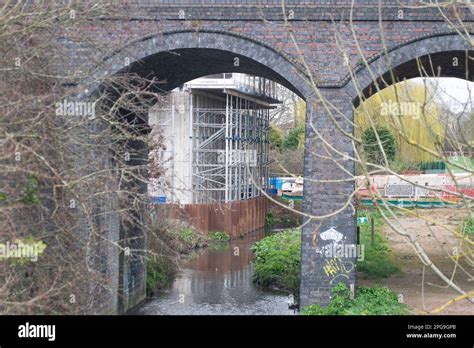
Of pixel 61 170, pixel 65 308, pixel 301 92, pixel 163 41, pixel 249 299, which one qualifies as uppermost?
pixel 163 41

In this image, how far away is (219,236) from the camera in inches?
1124

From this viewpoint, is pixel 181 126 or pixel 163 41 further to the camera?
pixel 181 126

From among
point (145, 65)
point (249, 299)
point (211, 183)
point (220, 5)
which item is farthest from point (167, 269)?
point (211, 183)

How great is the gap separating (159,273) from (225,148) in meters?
12.6

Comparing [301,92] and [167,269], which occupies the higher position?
[301,92]

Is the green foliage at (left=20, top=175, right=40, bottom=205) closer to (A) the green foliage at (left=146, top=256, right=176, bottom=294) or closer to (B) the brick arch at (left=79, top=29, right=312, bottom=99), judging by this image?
(B) the brick arch at (left=79, top=29, right=312, bottom=99)

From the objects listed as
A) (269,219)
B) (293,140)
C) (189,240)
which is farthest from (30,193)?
(293,140)

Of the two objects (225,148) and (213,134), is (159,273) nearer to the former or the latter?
(213,134)

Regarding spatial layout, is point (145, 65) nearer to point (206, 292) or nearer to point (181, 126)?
point (206, 292)

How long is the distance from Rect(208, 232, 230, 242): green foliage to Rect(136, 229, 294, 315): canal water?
3.03 m

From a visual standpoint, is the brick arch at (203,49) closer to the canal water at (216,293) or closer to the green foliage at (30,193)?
the green foliage at (30,193)

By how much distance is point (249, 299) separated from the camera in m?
18.3
